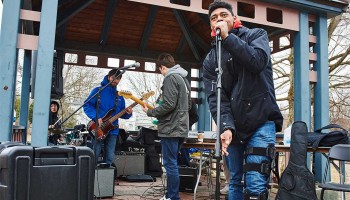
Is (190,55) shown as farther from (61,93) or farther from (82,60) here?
(61,93)

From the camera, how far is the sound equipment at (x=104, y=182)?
14.8 feet

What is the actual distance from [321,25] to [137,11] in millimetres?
3599

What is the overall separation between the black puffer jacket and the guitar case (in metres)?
1.05

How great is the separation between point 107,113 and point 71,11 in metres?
2.34

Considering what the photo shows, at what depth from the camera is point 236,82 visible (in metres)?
2.54

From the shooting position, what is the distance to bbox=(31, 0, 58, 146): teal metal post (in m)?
3.81

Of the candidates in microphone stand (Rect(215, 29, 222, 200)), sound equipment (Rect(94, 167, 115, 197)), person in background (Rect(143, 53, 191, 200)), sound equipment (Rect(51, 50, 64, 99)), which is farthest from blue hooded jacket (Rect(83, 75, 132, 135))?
microphone stand (Rect(215, 29, 222, 200))

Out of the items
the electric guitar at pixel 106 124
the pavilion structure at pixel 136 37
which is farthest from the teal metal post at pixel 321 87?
the electric guitar at pixel 106 124

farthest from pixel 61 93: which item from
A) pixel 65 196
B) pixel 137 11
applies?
pixel 65 196

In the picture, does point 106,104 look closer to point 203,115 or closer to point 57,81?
point 57,81

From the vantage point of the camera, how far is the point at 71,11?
647 centimetres

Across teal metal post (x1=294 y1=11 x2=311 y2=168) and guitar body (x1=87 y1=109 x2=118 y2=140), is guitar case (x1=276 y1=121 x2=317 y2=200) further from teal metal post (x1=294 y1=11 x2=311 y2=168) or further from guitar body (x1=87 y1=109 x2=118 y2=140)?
guitar body (x1=87 y1=109 x2=118 y2=140)

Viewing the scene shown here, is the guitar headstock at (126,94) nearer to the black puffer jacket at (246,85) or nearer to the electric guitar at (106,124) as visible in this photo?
the electric guitar at (106,124)

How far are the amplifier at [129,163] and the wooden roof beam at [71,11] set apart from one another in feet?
8.97
